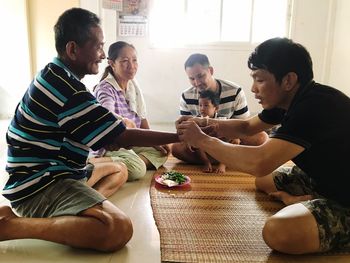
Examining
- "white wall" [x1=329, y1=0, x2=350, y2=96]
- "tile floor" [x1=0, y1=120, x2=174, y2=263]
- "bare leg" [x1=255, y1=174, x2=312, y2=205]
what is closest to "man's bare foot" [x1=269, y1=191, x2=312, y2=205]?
"bare leg" [x1=255, y1=174, x2=312, y2=205]

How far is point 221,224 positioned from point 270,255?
36cm

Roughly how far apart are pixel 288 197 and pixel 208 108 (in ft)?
3.09

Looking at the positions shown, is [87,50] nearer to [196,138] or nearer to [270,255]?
[196,138]

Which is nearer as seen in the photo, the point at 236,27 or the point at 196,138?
the point at 196,138

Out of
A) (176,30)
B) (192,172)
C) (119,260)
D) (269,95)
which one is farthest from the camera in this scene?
(176,30)

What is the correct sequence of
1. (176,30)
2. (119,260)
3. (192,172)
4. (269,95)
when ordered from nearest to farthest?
(119,260) < (269,95) < (192,172) < (176,30)

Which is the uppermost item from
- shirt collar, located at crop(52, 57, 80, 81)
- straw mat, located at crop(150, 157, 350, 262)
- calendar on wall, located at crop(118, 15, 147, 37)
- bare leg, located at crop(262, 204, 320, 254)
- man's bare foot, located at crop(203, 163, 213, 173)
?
calendar on wall, located at crop(118, 15, 147, 37)

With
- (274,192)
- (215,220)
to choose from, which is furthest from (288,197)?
(215,220)

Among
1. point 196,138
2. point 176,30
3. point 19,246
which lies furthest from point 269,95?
point 176,30

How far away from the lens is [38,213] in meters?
1.66

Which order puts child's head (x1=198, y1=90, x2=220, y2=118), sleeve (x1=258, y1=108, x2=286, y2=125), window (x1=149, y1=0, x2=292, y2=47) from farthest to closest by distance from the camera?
window (x1=149, y1=0, x2=292, y2=47) < child's head (x1=198, y1=90, x2=220, y2=118) < sleeve (x1=258, y1=108, x2=286, y2=125)

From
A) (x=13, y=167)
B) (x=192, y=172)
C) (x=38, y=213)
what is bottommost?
(x=192, y=172)

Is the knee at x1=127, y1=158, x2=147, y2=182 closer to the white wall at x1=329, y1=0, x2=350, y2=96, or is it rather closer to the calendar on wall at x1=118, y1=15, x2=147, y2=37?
the calendar on wall at x1=118, y1=15, x2=147, y2=37

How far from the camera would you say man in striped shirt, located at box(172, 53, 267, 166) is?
285 centimetres
